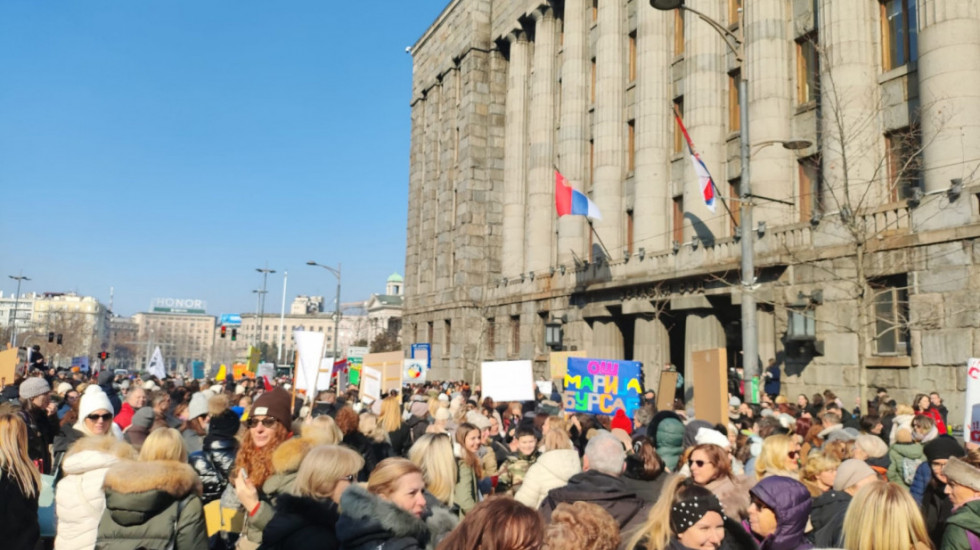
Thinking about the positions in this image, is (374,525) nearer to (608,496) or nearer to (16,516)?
(608,496)

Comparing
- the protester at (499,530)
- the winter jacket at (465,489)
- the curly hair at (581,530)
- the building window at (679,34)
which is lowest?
the winter jacket at (465,489)

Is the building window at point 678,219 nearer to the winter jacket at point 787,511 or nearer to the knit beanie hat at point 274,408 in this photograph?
the knit beanie hat at point 274,408

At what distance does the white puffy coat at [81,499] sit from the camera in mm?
5582

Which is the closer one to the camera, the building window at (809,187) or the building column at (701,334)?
the building window at (809,187)

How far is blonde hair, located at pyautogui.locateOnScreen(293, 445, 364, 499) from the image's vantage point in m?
5.06

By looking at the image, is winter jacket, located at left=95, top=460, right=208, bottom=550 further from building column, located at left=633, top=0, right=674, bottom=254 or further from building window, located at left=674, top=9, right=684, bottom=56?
building window, located at left=674, top=9, right=684, bottom=56

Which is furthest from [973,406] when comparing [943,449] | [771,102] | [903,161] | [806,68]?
[806,68]

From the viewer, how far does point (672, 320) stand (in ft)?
97.7

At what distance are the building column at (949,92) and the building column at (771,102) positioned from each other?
17.3ft

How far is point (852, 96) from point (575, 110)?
664 inches

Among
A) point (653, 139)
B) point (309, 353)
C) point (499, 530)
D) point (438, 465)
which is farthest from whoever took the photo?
point (653, 139)

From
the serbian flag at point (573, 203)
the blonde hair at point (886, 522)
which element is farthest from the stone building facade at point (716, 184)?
the blonde hair at point (886, 522)

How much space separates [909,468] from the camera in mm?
8102

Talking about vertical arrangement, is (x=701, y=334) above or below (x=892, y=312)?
below
